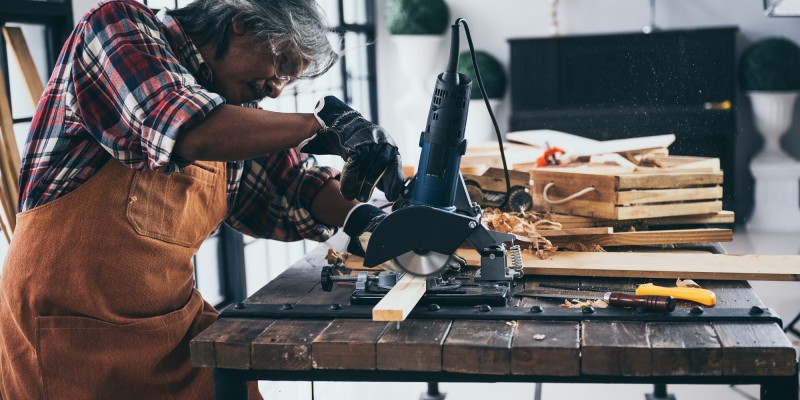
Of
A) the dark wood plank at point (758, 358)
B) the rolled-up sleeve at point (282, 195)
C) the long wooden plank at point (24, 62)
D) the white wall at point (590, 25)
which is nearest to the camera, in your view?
the dark wood plank at point (758, 358)

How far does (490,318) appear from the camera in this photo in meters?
1.50

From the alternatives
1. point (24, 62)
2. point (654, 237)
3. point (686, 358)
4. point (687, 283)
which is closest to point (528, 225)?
point (654, 237)

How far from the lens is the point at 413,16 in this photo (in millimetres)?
6918

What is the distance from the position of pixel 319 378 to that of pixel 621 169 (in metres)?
1.24

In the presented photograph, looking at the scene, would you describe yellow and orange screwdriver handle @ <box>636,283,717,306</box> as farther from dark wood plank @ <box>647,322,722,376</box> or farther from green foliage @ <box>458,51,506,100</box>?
green foliage @ <box>458,51,506,100</box>

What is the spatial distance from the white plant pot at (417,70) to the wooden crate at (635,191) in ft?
15.5

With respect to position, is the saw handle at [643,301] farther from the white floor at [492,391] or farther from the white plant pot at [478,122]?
the white plant pot at [478,122]

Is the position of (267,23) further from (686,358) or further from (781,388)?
(781,388)

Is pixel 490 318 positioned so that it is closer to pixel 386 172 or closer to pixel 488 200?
pixel 386 172

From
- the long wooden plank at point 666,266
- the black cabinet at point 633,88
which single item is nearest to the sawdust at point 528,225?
the long wooden plank at point 666,266

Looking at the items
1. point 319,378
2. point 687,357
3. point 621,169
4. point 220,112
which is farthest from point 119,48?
point 621,169

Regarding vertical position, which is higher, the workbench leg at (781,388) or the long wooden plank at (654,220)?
the long wooden plank at (654,220)

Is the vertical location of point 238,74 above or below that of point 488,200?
above

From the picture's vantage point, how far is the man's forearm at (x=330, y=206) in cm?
204
